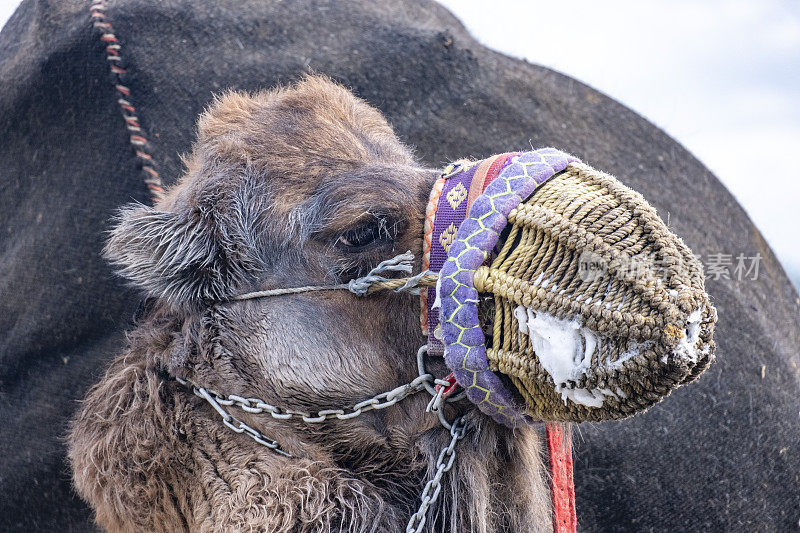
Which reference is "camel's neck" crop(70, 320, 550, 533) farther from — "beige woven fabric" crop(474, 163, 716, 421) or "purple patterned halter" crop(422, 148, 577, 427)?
"beige woven fabric" crop(474, 163, 716, 421)

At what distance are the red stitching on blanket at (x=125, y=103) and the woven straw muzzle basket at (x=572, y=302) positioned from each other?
1437 millimetres

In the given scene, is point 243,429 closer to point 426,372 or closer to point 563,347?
point 426,372

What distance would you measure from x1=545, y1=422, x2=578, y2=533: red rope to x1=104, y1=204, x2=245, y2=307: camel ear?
36.3 inches

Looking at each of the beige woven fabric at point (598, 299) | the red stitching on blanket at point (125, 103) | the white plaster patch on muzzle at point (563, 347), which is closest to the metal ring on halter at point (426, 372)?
the beige woven fabric at point (598, 299)

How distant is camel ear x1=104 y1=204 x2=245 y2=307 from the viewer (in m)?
1.91

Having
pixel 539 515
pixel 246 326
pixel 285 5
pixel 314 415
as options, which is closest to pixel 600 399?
pixel 539 515

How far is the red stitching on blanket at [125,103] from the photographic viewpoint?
8.75 ft

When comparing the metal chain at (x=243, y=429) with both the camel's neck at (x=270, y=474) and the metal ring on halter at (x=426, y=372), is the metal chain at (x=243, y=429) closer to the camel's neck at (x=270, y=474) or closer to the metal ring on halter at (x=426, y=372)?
the camel's neck at (x=270, y=474)

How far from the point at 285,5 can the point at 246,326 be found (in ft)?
5.20

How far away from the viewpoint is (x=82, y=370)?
2746mm

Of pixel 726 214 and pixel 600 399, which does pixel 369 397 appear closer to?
pixel 600 399

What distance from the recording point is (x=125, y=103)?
8.81 ft

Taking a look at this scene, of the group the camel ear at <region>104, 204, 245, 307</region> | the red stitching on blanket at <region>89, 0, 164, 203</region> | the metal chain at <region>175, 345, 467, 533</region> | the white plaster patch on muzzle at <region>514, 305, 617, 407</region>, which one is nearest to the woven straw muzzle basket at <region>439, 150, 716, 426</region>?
the white plaster patch on muzzle at <region>514, 305, 617, 407</region>

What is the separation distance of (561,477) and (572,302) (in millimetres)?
697
